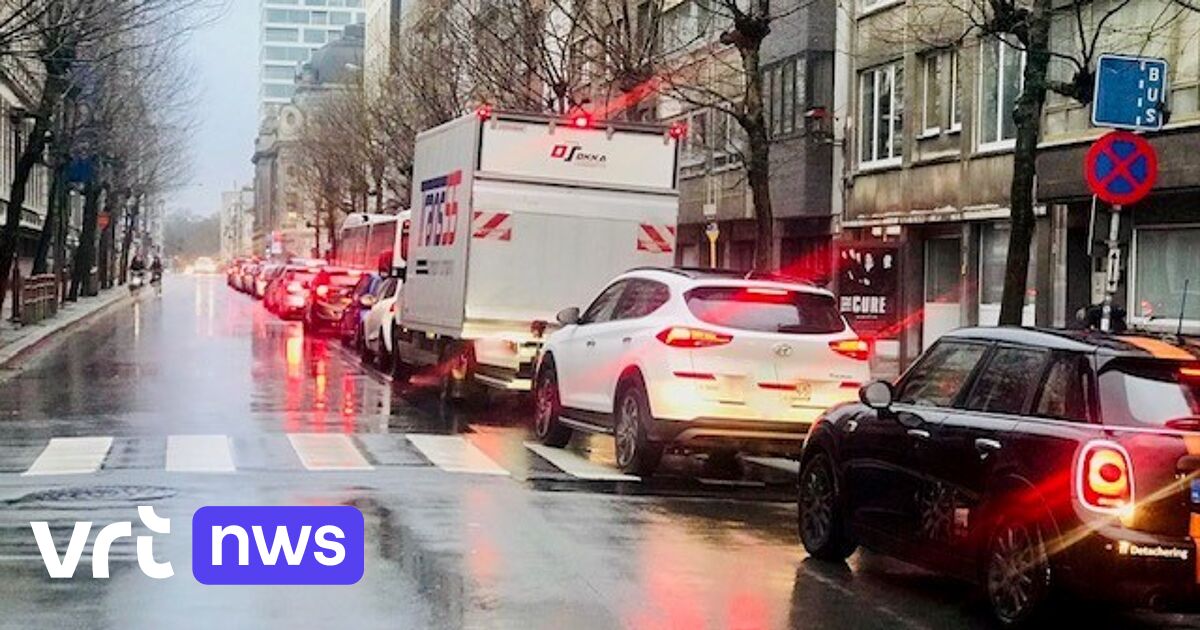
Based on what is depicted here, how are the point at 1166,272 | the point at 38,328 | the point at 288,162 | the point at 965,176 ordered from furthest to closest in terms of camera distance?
the point at 288,162 < the point at 38,328 < the point at 965,176 < the point at 1166,272

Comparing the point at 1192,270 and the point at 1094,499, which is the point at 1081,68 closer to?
the point at 1192,270

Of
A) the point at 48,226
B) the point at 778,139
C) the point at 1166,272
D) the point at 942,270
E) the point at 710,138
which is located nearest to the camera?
the point at 1166,272

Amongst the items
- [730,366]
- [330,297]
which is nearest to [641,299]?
[730,366]

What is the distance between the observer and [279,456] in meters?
14.8

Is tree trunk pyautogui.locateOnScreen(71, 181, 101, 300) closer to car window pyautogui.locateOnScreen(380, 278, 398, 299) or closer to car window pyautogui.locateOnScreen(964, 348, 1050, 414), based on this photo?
car window pyautogui.locateOnScreen(380, 278, 398, 299)

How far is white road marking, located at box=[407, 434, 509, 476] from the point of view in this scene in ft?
47.1

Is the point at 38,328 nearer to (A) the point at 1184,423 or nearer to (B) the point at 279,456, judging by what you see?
(B) the point at 279,456

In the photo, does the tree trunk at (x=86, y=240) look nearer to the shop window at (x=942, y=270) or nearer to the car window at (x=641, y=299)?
the shop window at (x=942, y=270)

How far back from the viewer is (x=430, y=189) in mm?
22406

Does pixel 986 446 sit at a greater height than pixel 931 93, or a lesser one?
lesser

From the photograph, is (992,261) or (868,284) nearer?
(868,284)

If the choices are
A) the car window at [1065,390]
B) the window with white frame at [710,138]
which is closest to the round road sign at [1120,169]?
the car window at [1065,390]

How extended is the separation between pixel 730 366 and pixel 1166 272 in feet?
40.6

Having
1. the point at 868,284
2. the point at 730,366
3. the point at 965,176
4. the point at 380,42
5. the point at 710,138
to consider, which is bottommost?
the point at 730,366
